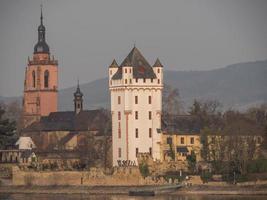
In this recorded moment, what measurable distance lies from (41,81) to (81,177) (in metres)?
56.4

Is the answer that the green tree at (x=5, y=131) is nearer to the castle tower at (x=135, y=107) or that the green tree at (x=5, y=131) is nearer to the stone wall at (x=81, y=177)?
the stone wall at (x=81, y=177)

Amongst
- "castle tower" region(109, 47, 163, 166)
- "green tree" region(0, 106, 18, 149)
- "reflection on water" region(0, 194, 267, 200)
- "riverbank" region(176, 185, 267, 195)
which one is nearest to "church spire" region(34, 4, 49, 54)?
"green tree" region(0, 106, 18, 149)

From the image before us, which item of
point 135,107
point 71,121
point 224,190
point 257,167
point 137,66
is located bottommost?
point 224,190

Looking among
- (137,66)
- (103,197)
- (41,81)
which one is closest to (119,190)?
(103,197)

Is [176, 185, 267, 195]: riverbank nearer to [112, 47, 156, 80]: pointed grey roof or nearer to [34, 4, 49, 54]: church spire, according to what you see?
[112, 47, 156, 80]: pointed grey roof

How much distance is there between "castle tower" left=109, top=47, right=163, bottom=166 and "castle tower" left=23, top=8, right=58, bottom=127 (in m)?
48.0

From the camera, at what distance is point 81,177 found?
309 ft

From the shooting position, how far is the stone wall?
93.3 meters

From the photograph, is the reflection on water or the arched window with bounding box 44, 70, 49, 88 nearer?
the reflection on water

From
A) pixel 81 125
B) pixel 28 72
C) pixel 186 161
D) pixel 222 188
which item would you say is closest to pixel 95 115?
pixel 81 125

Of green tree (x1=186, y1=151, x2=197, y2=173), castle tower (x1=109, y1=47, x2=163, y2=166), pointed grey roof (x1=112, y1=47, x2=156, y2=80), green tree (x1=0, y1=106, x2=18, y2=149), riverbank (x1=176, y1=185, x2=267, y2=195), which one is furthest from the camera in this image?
green tree (x1=0, y1=106, x2=18, y2=149)

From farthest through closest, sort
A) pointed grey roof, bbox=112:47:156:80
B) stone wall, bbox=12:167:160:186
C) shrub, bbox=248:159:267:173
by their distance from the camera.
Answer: pointed grey roof, bbox=112:47:156:80 → stone wall, bbox=12:167:160:186 → shrub, bbox=248:159:267:173

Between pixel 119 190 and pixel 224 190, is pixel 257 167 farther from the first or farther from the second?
pixel 119 190

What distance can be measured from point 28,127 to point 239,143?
43.9 m
